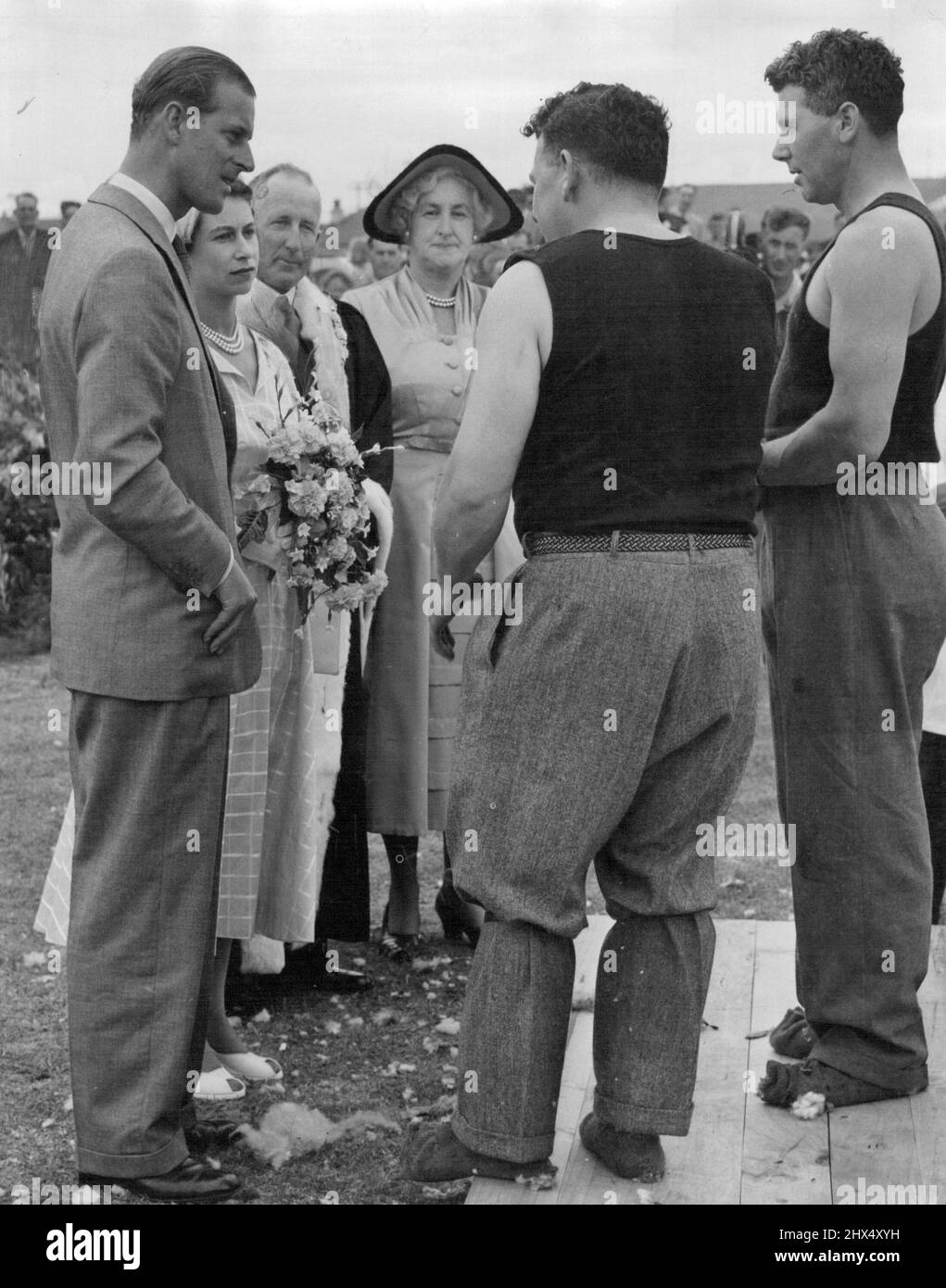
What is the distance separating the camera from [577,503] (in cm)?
301

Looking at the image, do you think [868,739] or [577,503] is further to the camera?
[868,739]

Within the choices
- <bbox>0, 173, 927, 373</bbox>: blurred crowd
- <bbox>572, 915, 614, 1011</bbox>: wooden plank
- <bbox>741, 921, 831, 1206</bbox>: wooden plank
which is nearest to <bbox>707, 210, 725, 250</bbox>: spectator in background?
<bbox>0, 173, 927, 373</bbox>: blurred crowd

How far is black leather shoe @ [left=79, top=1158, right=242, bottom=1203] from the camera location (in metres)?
3.26

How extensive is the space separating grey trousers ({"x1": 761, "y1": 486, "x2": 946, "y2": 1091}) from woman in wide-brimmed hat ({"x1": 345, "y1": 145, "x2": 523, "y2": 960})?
6.06 ft

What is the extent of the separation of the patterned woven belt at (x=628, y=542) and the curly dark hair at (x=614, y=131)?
67 centimetres

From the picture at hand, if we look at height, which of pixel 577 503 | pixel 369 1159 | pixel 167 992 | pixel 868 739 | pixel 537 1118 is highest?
pixel 577 503

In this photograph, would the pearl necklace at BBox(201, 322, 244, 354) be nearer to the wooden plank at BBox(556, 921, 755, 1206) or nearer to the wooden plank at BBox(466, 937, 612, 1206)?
the wooden plank at BBox(466, 937, 612, 1206)

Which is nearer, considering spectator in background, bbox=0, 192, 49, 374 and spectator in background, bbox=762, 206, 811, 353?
spectator in background, bbox=762, 206, 811, 353

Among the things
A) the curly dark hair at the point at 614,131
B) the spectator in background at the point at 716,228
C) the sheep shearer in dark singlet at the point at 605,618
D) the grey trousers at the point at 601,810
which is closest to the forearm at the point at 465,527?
the sheep shearer in dark singlet at the point at 605,618

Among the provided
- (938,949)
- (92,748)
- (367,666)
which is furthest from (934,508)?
(367,666)

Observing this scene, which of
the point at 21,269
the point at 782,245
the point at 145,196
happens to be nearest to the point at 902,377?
the point at 145,196

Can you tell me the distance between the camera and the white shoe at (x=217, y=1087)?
13.1 feet
